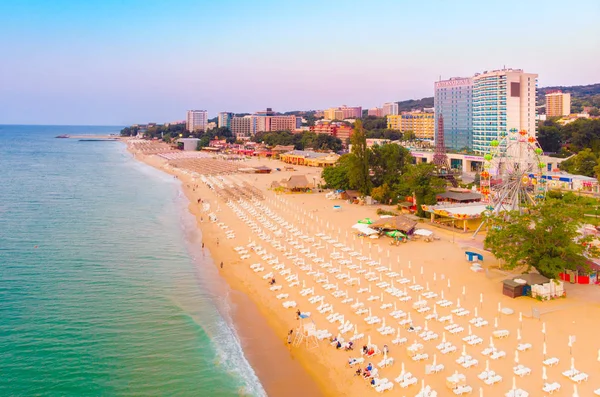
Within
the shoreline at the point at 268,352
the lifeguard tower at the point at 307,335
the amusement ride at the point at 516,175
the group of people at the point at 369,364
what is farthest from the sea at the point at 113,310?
the amusement ride at the point at 516,175

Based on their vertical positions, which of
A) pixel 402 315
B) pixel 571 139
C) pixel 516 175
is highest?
pixel 571 139

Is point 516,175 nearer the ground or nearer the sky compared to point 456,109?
nearer the ground

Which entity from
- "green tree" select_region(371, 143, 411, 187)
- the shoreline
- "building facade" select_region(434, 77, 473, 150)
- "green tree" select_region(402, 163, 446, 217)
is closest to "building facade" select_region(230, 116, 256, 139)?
"building facade" select_region(434, 77, 473, 150)

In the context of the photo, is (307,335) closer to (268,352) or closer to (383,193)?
(268,352)

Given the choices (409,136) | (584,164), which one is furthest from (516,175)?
(409,136)

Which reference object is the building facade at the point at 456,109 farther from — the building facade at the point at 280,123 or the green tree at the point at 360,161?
the building facade at the point at 280,123

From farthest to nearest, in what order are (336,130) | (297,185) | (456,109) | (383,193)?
1. (336,130)
2. (456,109)
3. (297,185)
4. (383,193)

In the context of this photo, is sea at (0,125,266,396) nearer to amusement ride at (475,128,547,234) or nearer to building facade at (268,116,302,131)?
amusement ride at (475,128,547,234)
